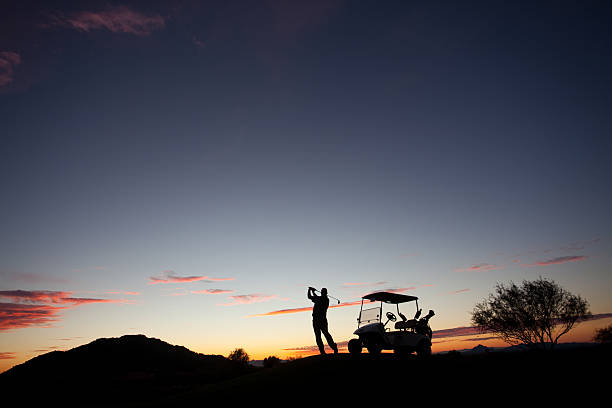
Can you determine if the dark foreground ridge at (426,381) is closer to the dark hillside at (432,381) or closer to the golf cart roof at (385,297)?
the dark hillside at (432,381)

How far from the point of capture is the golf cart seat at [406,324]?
60.7ft

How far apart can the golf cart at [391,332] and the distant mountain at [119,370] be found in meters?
27.1

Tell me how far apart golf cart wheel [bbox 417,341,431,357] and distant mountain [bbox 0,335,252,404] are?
2772 cm

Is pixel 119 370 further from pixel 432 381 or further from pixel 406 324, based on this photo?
pixel 432 381

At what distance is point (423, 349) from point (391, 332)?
2.87m

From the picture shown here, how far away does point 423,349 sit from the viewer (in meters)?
19.0

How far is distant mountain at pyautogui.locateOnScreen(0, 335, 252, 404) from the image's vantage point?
1574 inches

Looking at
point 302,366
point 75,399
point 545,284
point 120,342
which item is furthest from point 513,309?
point 120,342

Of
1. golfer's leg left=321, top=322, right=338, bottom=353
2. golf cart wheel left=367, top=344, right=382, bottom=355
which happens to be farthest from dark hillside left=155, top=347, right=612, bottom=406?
golf cart wheel left=367, top=344, right=382, bottom=355

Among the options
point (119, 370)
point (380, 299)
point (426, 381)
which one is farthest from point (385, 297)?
point (119, 370)

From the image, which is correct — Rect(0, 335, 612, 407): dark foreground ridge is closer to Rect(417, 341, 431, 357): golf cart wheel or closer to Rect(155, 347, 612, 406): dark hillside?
Rect(155, 347, 612, 406): dark hillside

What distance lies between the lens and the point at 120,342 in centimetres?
5675

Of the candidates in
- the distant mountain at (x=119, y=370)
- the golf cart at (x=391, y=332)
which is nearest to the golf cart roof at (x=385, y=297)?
the golf cart at (x=391, y=332)

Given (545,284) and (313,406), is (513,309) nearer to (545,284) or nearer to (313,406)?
(545,284)
